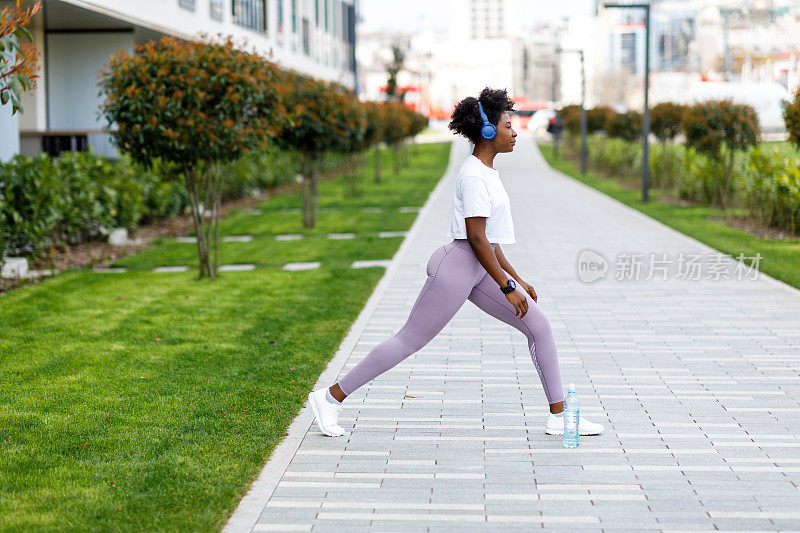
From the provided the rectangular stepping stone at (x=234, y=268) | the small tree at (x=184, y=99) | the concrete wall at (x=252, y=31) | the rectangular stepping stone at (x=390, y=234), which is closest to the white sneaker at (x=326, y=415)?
the small tree at (x=184, y=99)

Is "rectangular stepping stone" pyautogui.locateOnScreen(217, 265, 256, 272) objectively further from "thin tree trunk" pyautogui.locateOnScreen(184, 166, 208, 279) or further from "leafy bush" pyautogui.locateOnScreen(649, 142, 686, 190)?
"leafy bush" pyautogui.locateOnScreen(649, 142, 686, 190)

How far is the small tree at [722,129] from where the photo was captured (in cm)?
1834

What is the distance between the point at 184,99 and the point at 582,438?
276 inches

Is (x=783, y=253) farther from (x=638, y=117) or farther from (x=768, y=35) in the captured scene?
(x=768, y=35)

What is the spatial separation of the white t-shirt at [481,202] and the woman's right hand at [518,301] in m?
0.26

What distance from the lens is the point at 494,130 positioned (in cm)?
501

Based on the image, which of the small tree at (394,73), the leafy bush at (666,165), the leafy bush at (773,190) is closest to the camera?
the leafy bush at (773,190)

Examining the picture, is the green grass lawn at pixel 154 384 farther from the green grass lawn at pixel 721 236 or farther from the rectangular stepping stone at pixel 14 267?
the green grass lawn at pixel 721 236

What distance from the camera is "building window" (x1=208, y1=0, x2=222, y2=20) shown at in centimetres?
2520

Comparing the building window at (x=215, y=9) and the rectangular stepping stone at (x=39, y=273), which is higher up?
the building window at (x=215, y=9)

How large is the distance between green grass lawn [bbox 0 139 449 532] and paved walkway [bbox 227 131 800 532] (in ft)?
0.87

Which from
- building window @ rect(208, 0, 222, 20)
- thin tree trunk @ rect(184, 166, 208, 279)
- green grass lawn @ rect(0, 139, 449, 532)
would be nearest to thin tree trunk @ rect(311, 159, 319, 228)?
green grass lawn @ rect(0, 139, 449, 532)

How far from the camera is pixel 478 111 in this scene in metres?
5.05

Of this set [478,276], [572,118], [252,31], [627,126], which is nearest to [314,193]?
[478,276]
